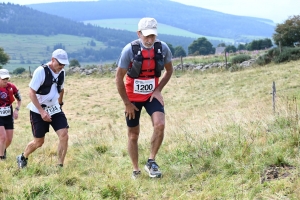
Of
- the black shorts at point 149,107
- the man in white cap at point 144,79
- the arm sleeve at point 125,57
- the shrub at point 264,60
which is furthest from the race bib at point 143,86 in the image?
the shrub at point 264,60

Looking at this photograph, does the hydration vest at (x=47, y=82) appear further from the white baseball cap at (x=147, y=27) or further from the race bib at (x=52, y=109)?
the white baseball cap at (x=147, y=27)

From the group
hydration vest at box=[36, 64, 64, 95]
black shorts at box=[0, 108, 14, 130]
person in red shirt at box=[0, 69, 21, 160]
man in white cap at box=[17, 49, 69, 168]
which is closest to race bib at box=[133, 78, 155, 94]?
man in white cap at box=[17, 49, 69, 168]

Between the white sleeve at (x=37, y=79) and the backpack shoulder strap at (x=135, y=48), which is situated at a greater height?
the backpack shoulder strap at (x=135, y=48)

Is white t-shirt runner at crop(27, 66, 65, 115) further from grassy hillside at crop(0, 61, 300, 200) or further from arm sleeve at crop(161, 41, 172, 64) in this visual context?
arm sleeve at crop(161, 41, 172, 64)

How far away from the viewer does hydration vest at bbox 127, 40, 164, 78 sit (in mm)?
4828

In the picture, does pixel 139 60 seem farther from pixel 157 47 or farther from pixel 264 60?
pixel 264 60

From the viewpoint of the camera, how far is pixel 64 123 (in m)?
6.07

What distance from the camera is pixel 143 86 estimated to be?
5.09 meters

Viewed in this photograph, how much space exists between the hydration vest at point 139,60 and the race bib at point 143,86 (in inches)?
3.9

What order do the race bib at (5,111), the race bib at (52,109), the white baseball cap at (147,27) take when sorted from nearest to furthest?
the white baseball cap at (147,27) → the race bib at (52,109) → the race bib at (5,111)

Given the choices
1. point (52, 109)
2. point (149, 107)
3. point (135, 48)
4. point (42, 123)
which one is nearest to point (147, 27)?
point (135, 48)

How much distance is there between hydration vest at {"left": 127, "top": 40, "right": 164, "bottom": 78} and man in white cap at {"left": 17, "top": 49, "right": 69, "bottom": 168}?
49.6 inches

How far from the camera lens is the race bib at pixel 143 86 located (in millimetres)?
5061

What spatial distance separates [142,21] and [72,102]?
19.8 m
